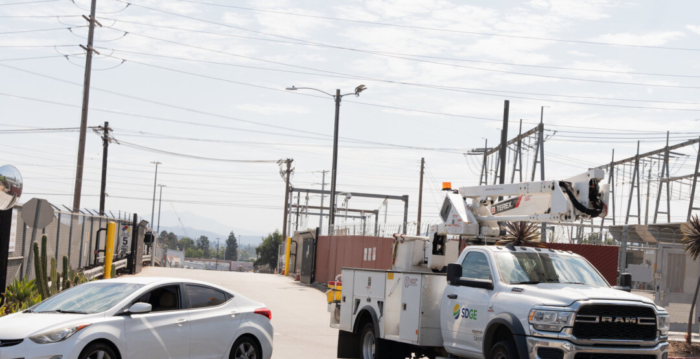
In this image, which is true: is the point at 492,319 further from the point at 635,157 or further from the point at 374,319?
the point at 635,157

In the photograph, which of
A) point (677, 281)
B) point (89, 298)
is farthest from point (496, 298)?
point (677, 281)

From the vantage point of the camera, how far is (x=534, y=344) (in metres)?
9.10

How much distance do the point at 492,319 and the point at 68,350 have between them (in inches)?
205

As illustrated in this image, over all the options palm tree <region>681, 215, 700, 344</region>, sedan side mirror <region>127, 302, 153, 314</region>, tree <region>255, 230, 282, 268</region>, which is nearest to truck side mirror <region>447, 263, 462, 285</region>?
sedan side mirror <region>127, 302, 153, 314</region>

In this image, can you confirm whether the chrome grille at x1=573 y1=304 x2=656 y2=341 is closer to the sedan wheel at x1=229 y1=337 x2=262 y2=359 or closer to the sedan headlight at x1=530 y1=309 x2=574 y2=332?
the sedan headlight at x1=530 y1=309 x2=574 y2=332

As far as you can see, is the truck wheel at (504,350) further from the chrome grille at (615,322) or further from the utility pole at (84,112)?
the utility pole at (84,112)

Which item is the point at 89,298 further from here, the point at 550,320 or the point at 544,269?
the point at 544,269

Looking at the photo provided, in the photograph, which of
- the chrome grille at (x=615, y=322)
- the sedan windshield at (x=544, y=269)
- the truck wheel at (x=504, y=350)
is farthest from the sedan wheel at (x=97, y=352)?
the chrome grille at (x=615, y=322)

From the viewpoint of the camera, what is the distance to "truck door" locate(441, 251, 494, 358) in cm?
1026

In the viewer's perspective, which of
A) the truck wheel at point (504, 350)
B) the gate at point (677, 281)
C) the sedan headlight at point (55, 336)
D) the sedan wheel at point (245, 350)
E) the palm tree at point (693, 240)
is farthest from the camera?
the gate at point (677, 281)

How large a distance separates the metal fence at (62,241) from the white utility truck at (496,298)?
833cm

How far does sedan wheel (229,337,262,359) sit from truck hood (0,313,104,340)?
2.24 metres

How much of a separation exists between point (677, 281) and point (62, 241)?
18074 millimetres

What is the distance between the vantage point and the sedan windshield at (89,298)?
9914 mm
